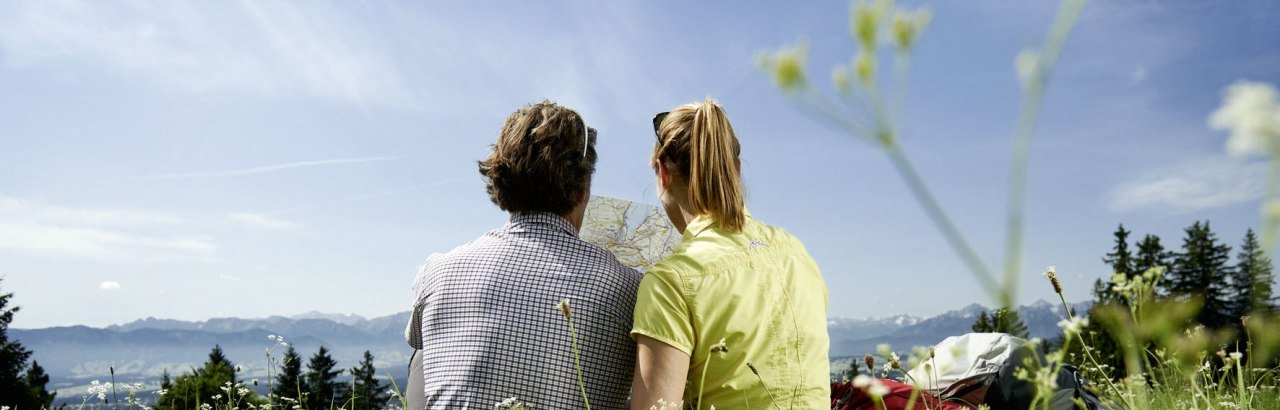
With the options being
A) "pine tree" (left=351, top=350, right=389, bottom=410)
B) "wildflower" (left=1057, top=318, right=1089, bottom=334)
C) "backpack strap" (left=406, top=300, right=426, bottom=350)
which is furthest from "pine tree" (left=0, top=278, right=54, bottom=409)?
"wildflower" (left=1057, top=318, right=1089, bottom=334)

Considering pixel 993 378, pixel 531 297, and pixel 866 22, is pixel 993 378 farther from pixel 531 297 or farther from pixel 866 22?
pixel 866 22

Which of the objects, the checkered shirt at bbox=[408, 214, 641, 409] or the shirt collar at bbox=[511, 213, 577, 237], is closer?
the checkered shirt at bbox=[408, 214, 641, 409]

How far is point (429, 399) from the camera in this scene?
10.7ft

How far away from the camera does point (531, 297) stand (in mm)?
3227

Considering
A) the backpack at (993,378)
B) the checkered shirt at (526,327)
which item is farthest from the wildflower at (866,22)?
the backpack at (993,378)

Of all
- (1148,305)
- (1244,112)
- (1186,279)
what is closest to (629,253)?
(1148,305)

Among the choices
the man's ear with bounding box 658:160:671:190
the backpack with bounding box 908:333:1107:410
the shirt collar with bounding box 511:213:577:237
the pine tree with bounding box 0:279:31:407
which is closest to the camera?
the man's ear with bounding box 658:160:671:190

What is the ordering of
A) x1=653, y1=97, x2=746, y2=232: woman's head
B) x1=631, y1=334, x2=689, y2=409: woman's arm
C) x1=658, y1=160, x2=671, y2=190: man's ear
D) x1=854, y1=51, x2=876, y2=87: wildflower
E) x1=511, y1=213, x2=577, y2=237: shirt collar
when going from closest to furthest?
x1=854, y1=51, x2=876, y2=87: wildflower → x1=631, y1=334, x2=689, y2=409: woman's arm → x1=653, y1=97, x2=746, y2=232: woman's head → x1=658, y1=160, x2=671, y2=190: man's ear → x1=511, y1=213, x2=577, y2=237: shirt collar

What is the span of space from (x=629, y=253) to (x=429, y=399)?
1779 mm

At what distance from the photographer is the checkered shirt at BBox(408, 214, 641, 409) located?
3.18 metres

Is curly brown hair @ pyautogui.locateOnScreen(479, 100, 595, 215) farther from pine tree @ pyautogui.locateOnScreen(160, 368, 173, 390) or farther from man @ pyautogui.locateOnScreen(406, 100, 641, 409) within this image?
pine tree @ pyautogui.locateOnScreen(160, 368, 173, 390)

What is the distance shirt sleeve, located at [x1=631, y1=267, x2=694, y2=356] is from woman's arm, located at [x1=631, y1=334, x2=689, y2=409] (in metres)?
0.03

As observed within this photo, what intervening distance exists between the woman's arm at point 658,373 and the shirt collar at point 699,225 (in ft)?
1.71

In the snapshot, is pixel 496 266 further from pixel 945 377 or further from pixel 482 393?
pixel 945 377
